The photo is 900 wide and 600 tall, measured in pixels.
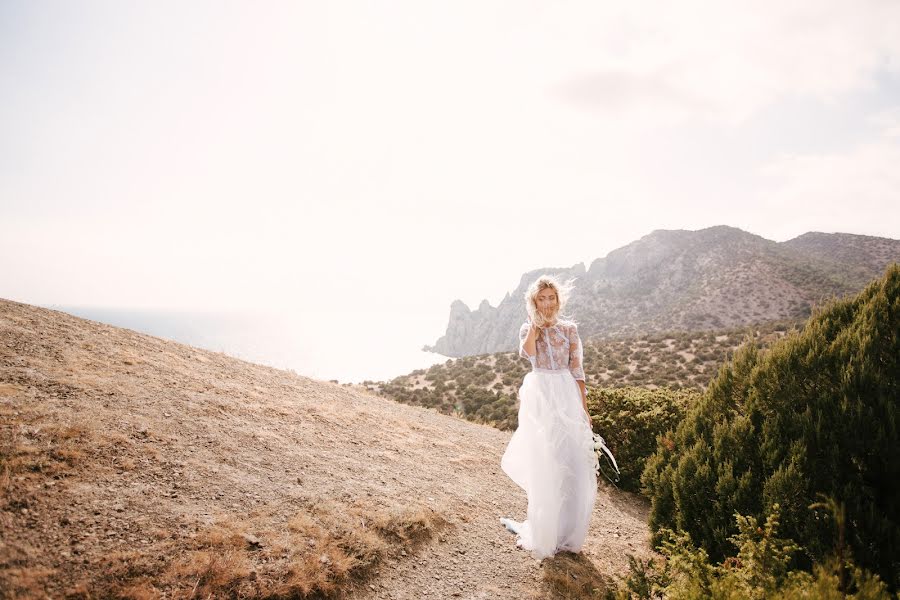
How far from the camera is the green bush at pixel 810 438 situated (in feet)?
9.64

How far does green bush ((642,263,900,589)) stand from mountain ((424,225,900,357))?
3691 centimetres

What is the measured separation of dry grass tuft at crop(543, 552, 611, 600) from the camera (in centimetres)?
381

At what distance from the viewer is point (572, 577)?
4023mm

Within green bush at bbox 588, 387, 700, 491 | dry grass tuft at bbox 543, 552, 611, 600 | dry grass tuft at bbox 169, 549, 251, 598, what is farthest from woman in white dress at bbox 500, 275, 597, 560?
green bush at bbox 588, 387, 700, 491

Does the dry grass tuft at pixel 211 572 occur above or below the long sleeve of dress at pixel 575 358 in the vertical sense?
below

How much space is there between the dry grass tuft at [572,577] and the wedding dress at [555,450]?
0.37 feet

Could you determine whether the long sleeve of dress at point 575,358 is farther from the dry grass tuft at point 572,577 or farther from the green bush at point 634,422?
the green bush at point 634,422

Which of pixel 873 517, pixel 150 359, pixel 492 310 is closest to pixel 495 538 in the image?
pixel 873 517

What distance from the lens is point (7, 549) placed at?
2.86m

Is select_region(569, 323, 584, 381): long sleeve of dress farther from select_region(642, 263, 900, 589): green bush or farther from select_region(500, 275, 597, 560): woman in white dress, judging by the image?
select_region(642, 263, 900, 589): green bush

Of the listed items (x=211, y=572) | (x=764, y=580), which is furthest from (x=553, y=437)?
(x=211, y=572)

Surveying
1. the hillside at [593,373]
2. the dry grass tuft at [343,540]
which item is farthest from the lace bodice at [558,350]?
the hillside at [593,373]

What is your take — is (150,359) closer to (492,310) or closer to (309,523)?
(309,523)

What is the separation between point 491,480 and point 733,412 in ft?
14.2
